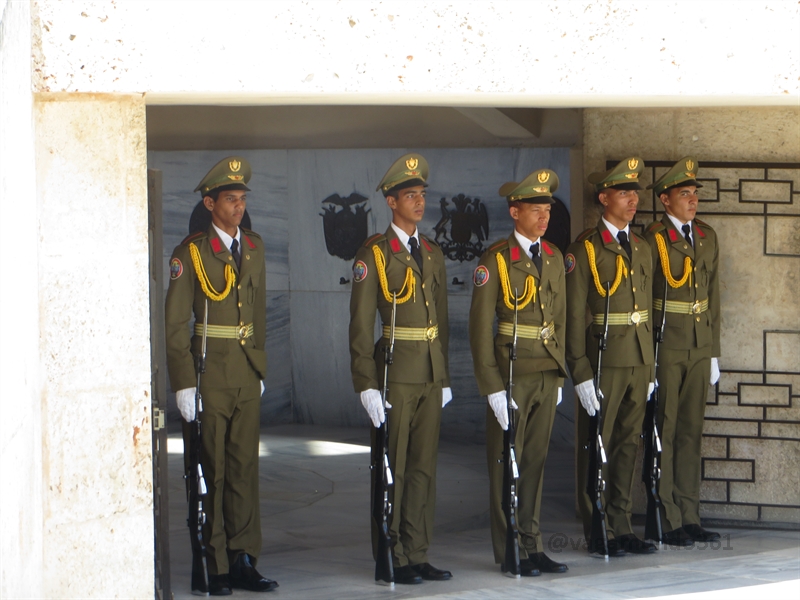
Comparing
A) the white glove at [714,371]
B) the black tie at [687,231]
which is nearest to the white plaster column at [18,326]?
the black tie at [687,231]

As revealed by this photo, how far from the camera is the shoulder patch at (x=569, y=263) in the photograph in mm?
5586

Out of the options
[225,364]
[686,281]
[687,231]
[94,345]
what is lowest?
[225,364]

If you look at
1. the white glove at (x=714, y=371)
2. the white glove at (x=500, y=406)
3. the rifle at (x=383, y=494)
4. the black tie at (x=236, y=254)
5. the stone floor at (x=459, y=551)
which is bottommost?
the stone floor at (x=459, y=551)

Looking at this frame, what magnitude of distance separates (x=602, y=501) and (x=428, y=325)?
4.25 ft

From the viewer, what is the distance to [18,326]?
3.23 m

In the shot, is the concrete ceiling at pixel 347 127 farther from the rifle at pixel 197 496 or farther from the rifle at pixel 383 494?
the rifle at pixel 197 496

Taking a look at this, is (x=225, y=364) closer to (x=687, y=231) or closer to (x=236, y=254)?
(x=236, y=254)

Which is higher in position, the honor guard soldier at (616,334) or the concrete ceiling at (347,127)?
the concrete ceiling at (347,127)

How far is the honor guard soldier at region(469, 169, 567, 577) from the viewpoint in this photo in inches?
205

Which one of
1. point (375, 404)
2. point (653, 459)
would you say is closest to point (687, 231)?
point (653, 459)

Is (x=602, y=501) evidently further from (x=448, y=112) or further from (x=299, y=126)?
(x=299, y=126)

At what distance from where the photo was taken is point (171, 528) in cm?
626

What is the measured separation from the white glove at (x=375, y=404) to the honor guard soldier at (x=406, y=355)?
11 mm

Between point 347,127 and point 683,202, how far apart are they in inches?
143
